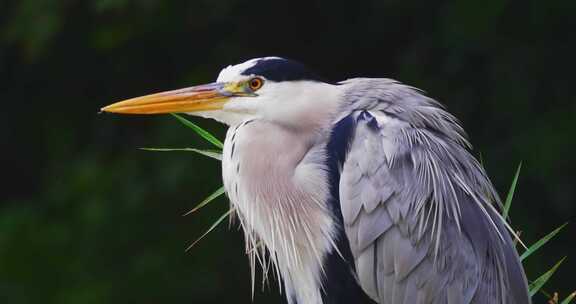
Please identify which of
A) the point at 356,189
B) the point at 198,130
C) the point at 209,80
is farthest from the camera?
the point at 209,80

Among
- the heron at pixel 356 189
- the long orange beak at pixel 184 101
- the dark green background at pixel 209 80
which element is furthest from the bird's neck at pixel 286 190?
the dark green background at pixel 209 80

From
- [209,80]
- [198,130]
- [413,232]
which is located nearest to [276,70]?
[198,130]

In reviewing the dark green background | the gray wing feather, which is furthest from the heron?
the dark green background

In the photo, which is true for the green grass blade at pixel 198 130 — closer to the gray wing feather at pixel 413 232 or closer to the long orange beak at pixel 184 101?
the long orange beak at pixel 184 101

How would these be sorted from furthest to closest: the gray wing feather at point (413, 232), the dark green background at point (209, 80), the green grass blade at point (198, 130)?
the dark green background at point (209, 80), the green grass blade at point (198, 130), the gray wing feather at point (413, 232)

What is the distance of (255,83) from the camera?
3.35 m

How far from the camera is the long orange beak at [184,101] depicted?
3.36 metres

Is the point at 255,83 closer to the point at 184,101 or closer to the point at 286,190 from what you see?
the point at 184,101

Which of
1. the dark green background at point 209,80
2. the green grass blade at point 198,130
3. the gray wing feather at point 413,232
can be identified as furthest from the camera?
the dark green background at point 209,80

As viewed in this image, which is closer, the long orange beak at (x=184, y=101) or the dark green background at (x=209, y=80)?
the long orange beak at (x=184, y=101)

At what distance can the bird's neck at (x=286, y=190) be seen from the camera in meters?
3.32

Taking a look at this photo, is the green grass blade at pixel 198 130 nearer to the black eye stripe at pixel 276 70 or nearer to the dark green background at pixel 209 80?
the black eye stripe at pixel 276 70

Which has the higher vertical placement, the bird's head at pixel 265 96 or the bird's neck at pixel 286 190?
the bird's head at pixel 265 96

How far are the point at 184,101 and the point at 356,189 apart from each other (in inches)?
22.9
